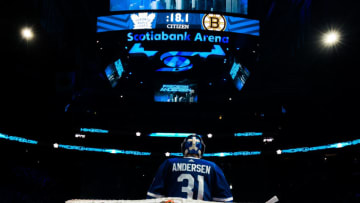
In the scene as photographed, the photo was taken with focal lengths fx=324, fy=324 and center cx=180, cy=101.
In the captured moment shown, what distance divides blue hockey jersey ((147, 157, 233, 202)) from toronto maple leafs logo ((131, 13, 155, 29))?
94.6 inches

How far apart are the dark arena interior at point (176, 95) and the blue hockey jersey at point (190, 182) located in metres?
2.36

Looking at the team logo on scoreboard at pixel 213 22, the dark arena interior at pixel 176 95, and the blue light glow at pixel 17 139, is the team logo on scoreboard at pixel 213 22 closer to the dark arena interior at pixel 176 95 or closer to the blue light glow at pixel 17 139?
the dark arena interior at pixel 176 95

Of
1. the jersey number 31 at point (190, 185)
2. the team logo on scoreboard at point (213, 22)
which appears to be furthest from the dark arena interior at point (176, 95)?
the jersey number 31 at point (190, 185)

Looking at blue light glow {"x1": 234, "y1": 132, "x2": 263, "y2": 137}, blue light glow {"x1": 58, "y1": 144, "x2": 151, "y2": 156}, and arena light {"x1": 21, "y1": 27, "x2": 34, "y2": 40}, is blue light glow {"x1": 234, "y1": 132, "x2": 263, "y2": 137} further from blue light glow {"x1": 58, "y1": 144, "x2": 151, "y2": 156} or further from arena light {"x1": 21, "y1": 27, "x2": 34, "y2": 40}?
arena light {"x1": 21, "y1": 27, "x2": 34, "y2": 40}

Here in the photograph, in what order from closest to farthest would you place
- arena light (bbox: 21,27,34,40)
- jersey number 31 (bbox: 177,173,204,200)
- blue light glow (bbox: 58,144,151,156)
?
jersey number 31 (bbox: 177,173,204,200) → arena light (bbox: 21,27,34,40) → blue light glow (bbox: 58,144,151,156)

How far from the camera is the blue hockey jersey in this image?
2.86 meters

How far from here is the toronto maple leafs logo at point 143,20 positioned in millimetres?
4715

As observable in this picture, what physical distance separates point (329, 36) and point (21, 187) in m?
9.31

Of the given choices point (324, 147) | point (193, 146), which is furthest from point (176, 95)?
point (324, 147)

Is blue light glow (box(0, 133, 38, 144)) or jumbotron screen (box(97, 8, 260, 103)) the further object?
blue light glow (box(0, 133, 38, 144))

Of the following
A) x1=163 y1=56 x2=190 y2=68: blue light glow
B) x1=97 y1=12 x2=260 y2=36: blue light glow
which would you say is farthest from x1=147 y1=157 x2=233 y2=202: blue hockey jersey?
x1=163 y1=56 x2=190 y2=68: blue light glow

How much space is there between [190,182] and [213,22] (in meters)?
2.66

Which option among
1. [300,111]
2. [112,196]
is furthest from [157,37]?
[112,196]

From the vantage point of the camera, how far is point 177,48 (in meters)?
5.29
